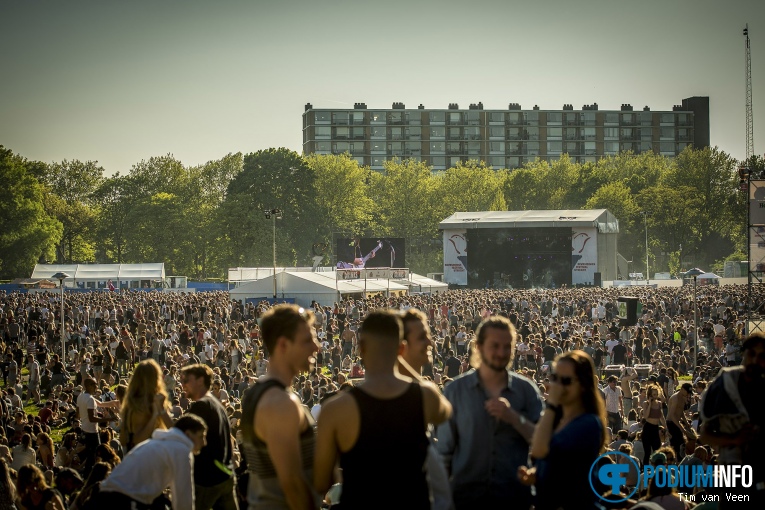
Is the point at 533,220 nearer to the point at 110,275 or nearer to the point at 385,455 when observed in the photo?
the point at 110,275

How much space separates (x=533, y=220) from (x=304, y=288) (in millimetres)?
27087

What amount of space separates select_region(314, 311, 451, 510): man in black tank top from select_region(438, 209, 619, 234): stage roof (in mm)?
59907

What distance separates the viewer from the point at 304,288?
1609 inches

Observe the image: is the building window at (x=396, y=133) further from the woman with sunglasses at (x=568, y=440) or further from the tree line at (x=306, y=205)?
the woman with sunglasses at (x=568, y=440)

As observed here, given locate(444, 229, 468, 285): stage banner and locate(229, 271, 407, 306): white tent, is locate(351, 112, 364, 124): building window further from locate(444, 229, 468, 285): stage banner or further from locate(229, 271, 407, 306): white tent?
locate(229, 271, 407, 306): white tent

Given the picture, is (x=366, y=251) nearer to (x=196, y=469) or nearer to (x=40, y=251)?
(x=40, y=251)

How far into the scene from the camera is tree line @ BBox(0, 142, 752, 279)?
79.6 m

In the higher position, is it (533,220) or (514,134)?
(514,134)

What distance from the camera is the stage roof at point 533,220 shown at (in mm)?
63281

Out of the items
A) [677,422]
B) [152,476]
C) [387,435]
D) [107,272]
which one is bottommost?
[677,422]

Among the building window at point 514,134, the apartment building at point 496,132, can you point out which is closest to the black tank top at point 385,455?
the apartment building at point 496,132

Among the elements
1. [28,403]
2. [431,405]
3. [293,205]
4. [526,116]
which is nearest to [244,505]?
[431,405]

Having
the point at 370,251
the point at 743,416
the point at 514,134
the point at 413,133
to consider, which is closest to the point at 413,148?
the point at 413,133

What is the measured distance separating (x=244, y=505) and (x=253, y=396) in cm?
258
